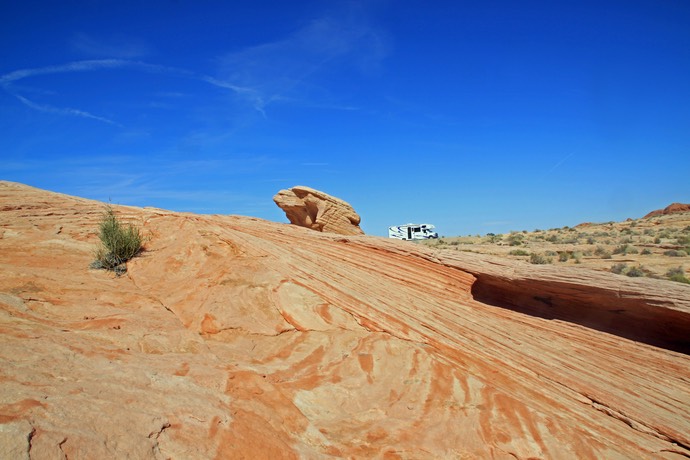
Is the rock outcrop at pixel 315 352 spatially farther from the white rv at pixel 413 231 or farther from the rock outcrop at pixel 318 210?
the white rv at pixel 413 231

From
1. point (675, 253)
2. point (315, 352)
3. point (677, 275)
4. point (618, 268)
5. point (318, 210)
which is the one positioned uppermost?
point (318, 210)

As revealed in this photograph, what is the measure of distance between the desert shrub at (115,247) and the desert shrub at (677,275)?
19.0m

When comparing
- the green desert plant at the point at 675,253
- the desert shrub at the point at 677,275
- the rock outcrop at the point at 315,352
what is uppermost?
the green desert plant at the point at 675,253

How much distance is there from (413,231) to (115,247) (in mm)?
43913

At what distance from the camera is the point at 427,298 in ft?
31.8

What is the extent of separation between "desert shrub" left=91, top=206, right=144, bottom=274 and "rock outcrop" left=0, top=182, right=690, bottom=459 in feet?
0.80

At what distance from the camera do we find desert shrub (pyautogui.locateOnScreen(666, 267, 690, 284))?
56.4 feet

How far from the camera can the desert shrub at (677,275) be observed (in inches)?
677

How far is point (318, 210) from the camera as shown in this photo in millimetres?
20531

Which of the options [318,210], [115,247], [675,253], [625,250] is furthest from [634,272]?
[115,247]

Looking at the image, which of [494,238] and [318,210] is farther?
[494,238]

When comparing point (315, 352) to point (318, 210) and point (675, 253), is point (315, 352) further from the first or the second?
point (675, 253)

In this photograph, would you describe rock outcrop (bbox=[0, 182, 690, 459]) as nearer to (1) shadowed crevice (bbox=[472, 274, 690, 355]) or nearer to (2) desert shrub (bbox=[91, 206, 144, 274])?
(1) shadowed crevice (bbox=[472, 274, 690, 355])

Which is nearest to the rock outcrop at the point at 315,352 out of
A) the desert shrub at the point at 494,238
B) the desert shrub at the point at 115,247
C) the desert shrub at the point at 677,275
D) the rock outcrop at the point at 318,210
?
the desert shrub at the point at 115,247
